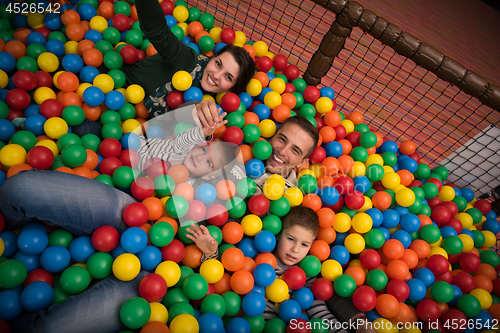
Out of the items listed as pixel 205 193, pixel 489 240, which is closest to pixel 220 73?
pixel 205 193

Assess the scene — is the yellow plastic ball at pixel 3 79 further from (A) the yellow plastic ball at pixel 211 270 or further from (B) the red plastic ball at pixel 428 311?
(B) the red plastic ball at pixel 428 311

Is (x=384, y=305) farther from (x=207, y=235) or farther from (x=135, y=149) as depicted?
(x=135, y=149)

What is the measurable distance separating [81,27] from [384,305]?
2.22m

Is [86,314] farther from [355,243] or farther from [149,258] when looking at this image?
[355,243]

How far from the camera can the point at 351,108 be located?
2590mm

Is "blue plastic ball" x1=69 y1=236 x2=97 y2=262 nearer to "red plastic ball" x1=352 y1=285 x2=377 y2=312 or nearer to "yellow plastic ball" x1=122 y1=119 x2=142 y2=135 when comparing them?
"yellow plastic ball" x1=122 y1=119 x2=142 y2=135

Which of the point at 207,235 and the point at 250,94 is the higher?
the point at 250,94

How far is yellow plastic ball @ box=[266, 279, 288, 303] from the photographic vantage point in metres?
1.29

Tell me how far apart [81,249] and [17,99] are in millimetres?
862

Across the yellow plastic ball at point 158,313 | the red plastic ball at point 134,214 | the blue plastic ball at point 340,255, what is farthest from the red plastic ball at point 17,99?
the blue plastic ball at point 340,255

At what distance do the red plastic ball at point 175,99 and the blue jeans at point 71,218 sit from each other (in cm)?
63

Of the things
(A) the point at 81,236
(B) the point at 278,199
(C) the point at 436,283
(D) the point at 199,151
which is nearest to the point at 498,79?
(C) the point at 436,283

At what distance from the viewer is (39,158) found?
122cm

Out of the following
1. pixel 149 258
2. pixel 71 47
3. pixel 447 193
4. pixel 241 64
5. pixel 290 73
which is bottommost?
pixel 149 258
